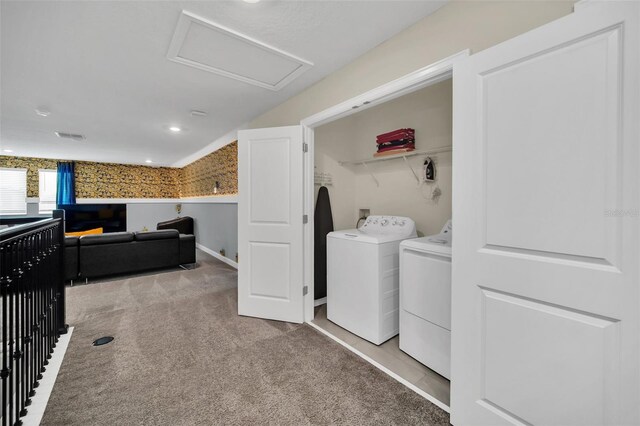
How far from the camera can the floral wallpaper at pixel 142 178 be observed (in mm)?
5636

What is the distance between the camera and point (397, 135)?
283 cm

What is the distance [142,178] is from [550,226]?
9485 millimetres

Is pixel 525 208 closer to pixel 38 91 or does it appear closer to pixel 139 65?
pixel 139 65

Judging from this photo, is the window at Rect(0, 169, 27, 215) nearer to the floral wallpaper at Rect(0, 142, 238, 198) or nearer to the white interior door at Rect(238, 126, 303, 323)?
the floral wallpaper at Rect(0, 142, 238, 198)

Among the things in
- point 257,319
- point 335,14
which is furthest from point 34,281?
point 335,14

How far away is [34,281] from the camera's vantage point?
6.05ft

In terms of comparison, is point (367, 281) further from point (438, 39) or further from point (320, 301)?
point (438, 39)

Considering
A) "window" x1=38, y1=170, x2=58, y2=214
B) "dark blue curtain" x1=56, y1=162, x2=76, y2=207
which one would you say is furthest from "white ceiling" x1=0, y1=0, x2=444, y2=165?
"window" x1=38, y1=170, x2=58, y2=214

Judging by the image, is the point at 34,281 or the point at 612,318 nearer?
the point at 612,318

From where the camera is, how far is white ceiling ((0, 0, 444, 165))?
1685 millimetres

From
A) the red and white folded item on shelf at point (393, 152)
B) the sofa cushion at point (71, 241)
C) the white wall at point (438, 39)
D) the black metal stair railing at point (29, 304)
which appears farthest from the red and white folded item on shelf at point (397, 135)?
the sofa cushion at point (71, 241)

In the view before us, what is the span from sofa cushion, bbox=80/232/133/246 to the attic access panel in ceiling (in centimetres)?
322

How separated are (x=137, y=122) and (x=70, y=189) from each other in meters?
5.04

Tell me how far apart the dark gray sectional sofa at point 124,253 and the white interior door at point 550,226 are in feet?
15.1
